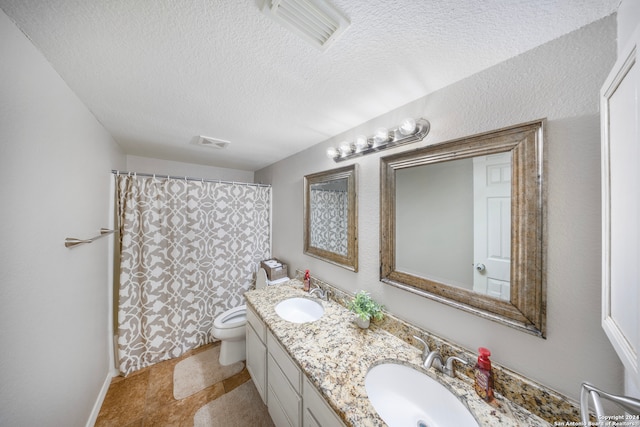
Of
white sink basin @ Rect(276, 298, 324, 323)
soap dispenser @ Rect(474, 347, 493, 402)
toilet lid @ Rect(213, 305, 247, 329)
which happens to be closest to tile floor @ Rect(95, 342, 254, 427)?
toilet lid @ Rect(213, 305, 247, 329)

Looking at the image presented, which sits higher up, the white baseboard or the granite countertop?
the granite countertop

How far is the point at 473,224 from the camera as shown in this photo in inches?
37.4

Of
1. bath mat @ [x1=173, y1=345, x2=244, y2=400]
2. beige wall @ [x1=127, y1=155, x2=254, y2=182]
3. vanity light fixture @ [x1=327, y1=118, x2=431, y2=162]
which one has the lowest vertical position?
bath mat @ [x1=173, y1=345, x2=244, y2=400]

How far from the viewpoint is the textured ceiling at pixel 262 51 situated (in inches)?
25.4

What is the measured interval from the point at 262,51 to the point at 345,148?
82cm

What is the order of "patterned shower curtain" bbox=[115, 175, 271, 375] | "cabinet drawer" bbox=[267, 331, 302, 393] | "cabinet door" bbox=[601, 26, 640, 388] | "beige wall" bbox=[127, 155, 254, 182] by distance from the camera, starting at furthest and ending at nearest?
1. "beige wall" bbox=[127, 155, 254, 182]
2. "patterned shower curtain" bbox=[115, 175, 271, 375]
3. "cabinet drawer" bbox=[267, 331, 302, 393]
4. "cabinet door" bbox=[601, 26, 640, 388]

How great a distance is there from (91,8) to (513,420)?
6.56ft

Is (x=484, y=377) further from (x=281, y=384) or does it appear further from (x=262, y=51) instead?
(x=262, y=51)

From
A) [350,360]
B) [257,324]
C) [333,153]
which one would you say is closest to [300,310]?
[257,324]

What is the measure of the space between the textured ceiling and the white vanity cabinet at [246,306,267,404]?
151cm

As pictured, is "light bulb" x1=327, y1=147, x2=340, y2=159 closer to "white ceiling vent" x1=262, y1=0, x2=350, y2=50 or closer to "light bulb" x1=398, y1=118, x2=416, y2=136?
"light bulb" x1=398, y1=118, x2=416, y2=136

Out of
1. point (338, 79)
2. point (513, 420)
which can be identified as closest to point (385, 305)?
point (513, 420)

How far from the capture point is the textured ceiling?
65cm

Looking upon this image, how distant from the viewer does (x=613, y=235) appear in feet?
1.78
